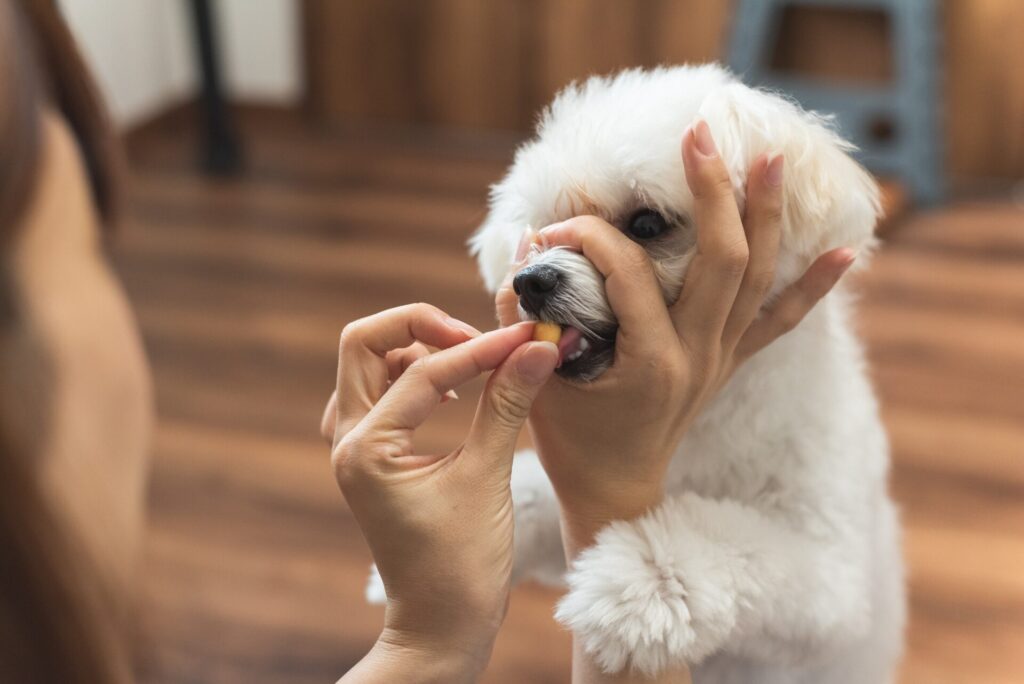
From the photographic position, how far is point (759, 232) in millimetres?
771

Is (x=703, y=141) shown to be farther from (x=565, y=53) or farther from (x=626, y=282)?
(x=565, y=53)

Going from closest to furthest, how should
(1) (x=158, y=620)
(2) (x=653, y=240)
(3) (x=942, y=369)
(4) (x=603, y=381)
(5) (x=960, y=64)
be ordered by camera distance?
(4) (x=603, y=381) < (2) (x=653, y=240) < (1) (x=158, y=620) < (3) (x=942, y=369) < (5) (x=960, y=64)

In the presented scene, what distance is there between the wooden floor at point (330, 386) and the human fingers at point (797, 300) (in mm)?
828

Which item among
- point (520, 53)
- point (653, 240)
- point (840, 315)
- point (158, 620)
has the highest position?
point (653, 240)

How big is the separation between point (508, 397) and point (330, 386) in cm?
158

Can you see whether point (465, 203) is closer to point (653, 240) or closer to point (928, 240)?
point (928, 240)

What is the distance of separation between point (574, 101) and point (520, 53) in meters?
2.55

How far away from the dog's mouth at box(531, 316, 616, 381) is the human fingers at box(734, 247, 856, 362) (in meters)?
0.12

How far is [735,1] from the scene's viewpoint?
318cm

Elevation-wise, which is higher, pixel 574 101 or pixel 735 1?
pixel 574 101

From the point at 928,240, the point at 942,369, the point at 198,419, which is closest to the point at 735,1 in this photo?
the point at 928,240

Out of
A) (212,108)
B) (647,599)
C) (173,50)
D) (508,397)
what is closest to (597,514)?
(647,599)

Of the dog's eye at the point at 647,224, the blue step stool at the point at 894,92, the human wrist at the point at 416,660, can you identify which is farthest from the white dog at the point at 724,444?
the blue step stool at the point at 894,92

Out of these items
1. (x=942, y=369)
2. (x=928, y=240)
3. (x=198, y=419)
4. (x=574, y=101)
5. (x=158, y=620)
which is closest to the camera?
(x=574, y=101)
